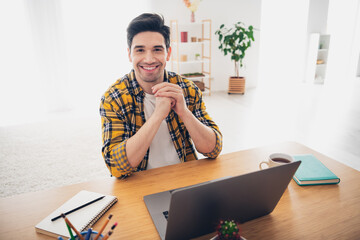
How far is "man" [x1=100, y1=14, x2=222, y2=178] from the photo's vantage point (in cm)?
105

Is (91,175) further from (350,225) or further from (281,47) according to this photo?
(281,47)

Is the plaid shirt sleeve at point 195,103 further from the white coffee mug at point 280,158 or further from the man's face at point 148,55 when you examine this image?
the white coffee mug at point 280,158

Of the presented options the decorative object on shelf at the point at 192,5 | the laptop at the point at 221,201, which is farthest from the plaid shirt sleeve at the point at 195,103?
the decorative object on shelf at the point at 192,5

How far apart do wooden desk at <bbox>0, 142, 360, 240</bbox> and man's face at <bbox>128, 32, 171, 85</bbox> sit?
475mm

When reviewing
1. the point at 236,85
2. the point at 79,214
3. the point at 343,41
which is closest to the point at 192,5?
the point at 236,85

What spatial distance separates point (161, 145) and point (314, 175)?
2.26 feet

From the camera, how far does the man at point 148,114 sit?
1.05 meters

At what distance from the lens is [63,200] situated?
2.84ft

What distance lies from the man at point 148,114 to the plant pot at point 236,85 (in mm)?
4042

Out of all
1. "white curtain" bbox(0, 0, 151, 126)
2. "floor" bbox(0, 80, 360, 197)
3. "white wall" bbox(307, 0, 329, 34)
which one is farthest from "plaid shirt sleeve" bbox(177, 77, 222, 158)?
"white wall" bbox(307, 0, 329, 34)

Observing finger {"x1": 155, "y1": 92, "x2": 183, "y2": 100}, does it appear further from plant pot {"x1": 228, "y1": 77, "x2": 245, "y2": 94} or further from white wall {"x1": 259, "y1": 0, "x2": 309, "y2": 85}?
white wall {"x1": 259, "y1": 0, "x2": 309, "y2": 85}

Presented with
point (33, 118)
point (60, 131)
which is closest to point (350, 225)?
point (60, 131)

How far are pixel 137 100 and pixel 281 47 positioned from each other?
575cm

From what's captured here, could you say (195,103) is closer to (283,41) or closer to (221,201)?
(221,201)
